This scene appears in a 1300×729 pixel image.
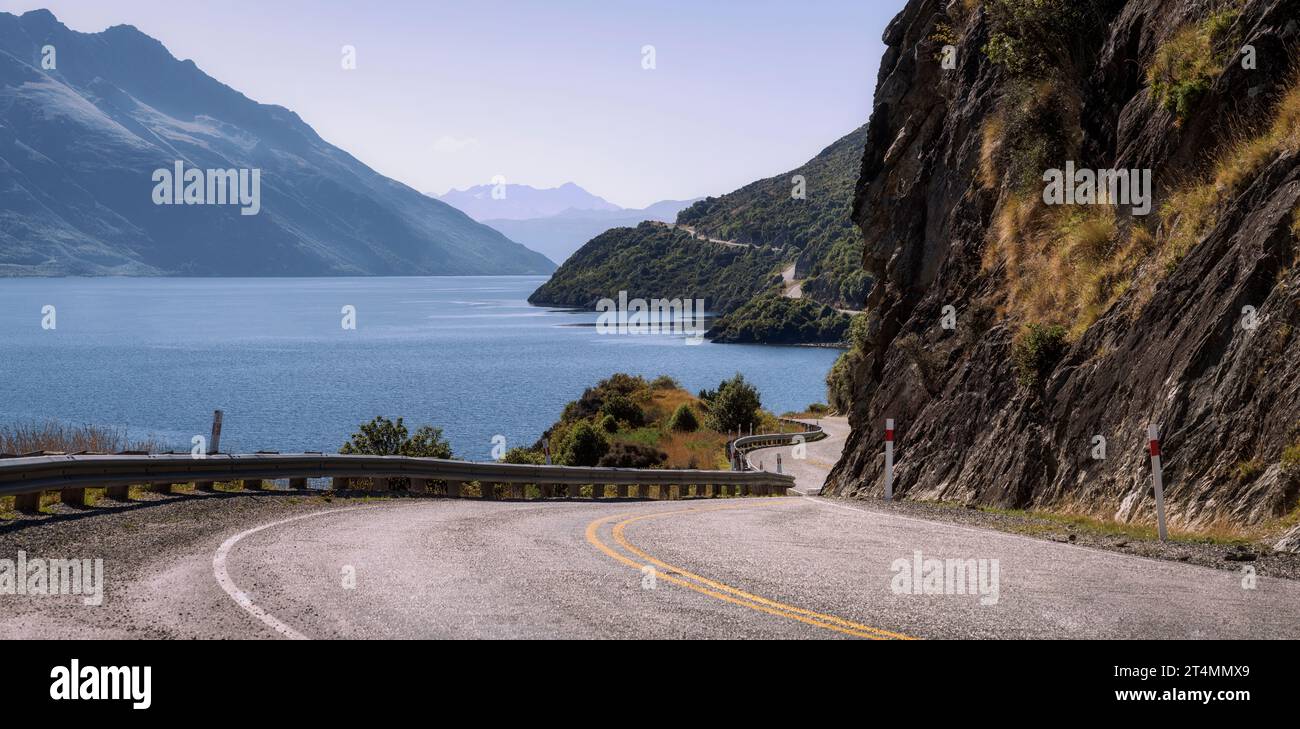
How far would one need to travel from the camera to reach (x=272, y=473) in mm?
18797

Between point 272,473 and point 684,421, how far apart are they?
45557mm

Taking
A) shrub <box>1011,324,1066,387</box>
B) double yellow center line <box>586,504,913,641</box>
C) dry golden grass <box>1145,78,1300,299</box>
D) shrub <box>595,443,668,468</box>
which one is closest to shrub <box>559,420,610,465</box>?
shrub <box>595,443,668,468</box>

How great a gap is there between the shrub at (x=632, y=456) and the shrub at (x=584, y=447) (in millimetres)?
434

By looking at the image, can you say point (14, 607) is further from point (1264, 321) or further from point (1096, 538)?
point (1264, 321)

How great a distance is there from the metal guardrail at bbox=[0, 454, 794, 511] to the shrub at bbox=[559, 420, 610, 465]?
61.1 ft

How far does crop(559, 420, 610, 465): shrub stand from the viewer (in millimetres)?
48906

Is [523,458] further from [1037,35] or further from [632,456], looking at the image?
[1037,35]

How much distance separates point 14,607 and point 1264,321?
13602mm

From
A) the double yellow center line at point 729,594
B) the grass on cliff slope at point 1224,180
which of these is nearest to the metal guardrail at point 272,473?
the double yellow center line at point 729,594

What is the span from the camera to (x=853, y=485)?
28062 mm

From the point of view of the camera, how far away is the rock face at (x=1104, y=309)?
13609 mm

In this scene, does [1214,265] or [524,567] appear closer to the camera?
[524,567]

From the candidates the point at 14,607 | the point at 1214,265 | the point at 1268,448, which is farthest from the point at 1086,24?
the point at 14,607

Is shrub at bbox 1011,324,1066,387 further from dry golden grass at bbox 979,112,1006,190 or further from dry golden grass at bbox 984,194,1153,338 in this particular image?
dry golden grass at bbox 979,112,1006,190
